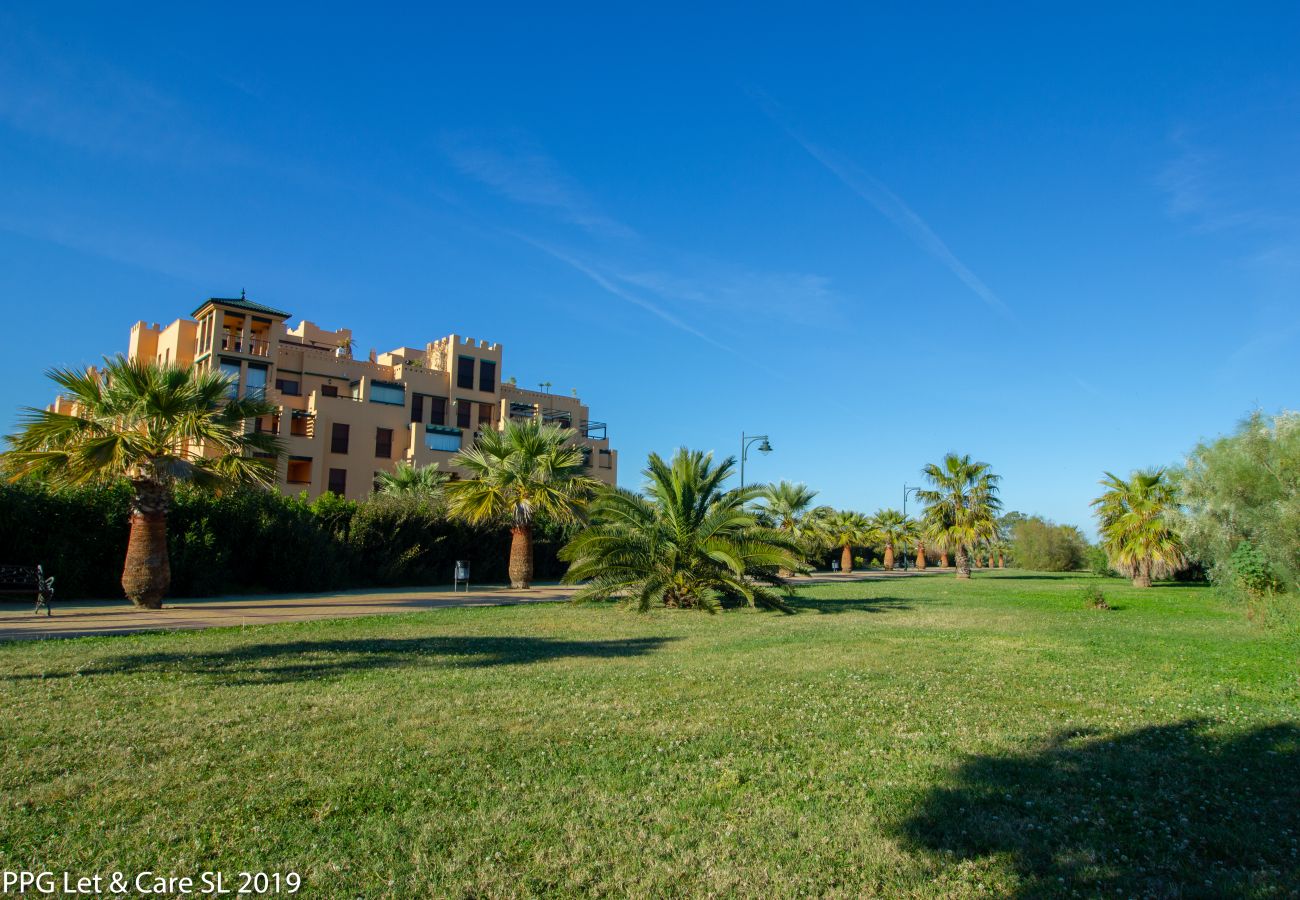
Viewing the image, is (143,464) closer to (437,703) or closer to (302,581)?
(302,581)

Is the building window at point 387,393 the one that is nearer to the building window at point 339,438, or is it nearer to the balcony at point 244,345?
the building window at point 339,438

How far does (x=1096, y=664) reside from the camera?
10977 millimetres

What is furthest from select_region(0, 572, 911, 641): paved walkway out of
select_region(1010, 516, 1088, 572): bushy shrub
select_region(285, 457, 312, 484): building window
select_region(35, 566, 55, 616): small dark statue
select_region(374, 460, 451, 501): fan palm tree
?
select_region(1010, 516, 1088, 572): bushy shrub

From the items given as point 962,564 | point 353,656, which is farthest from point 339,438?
point 353,656

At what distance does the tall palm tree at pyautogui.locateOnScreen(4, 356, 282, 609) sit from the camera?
50.4ft

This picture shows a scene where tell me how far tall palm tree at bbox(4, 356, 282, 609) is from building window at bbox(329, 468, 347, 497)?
2942 centimetres

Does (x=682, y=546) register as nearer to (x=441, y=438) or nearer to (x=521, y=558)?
(x=521, y=558)

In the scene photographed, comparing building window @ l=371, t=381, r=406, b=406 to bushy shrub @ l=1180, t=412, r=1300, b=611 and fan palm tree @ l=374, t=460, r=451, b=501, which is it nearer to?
fan palm tree @ l=374, t=460, r=451, b=501

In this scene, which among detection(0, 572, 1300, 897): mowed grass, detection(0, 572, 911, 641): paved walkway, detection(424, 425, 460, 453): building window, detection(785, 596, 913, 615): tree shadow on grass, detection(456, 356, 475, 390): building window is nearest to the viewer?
detection(0, 572, 1300, 897): mowed grass

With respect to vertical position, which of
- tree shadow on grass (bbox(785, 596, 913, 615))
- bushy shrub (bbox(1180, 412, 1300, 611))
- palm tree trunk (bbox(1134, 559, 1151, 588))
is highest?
bushy shrub (bbox(1180, 412, 1300, 611))

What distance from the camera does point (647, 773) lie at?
5.29 meters

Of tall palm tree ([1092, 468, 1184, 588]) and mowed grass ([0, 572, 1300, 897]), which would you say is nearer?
mowed grass ([0, 572, 1300, 897])

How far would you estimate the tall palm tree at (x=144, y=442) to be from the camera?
1535 cm

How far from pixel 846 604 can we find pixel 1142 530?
23682 mm
